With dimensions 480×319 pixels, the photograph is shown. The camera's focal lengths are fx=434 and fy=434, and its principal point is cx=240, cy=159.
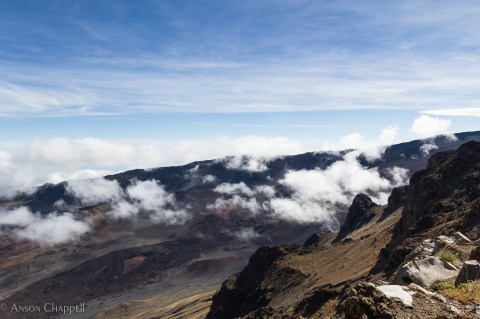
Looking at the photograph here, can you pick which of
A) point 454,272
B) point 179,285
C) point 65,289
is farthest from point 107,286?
point 454,272

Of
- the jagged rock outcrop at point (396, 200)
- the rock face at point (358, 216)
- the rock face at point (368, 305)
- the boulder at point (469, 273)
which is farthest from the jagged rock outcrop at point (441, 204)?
the rock face at point (358, 216)

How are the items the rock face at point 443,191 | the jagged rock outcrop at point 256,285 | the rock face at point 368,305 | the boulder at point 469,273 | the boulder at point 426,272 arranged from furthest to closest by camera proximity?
the jagged rock outcrop at point 256,285 → the rock face at point 443,191 → the boulder at point 426,272 → the boulder at point 469,273 → the rock face at point 368,305

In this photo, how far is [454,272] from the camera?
18.8m

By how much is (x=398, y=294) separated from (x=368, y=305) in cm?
187

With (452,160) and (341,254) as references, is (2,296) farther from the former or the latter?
(452,160)

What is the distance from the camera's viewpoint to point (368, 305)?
10.7 meters

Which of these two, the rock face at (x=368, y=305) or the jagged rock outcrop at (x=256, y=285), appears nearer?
the rock face at (x=368, y=305)

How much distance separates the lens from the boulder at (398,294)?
11.5 meters

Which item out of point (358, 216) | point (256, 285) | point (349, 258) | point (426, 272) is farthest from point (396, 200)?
point (426, 272)

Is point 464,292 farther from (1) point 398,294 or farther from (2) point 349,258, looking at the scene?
(2) point 349,258

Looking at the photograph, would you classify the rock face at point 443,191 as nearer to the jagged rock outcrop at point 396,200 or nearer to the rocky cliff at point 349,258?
the rocky cliff at point 349,258

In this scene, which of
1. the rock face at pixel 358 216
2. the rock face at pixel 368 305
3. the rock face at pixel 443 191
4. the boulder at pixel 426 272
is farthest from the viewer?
the rock face at pixel 358 216

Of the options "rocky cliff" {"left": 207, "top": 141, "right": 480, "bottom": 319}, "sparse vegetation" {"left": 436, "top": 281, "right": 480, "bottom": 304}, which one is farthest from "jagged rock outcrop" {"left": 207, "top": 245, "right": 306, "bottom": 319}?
"sparse vegetation" {"left": 436, "top": 281, "right": 480, "bottom": 304}

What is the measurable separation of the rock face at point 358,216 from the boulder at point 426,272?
89.2 m
